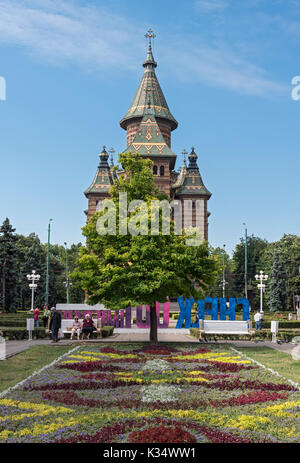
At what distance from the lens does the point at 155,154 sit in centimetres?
5919

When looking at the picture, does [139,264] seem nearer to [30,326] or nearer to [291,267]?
[30,326]

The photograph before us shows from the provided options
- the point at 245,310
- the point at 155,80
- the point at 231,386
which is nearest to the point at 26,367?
the point at 231,386

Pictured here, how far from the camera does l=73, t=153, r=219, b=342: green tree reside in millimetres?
20750

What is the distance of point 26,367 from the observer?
51.1ft

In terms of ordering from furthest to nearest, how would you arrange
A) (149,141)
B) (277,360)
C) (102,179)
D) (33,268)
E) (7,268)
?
(33,268) < (102,179) < (149,141) < (7,268) < (277,360)

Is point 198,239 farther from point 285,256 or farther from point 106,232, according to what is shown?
point 285,256

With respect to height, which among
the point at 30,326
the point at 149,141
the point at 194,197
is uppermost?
the point at 149,141

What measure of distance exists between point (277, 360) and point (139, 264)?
20.8 feet

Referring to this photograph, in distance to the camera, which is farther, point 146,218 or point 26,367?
point 146,218

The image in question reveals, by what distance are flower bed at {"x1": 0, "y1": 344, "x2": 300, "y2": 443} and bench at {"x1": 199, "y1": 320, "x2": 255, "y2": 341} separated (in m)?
8.77

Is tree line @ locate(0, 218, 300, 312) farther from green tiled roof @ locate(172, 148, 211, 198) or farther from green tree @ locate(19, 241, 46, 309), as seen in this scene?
green tiled roof @ locate(172, 148, 211, 198)

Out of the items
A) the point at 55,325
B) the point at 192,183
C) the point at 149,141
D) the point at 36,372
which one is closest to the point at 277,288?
the point at 192,183

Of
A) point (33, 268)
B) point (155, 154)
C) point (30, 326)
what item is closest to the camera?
point (30, 326)

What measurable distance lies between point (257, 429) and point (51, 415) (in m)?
3.59
